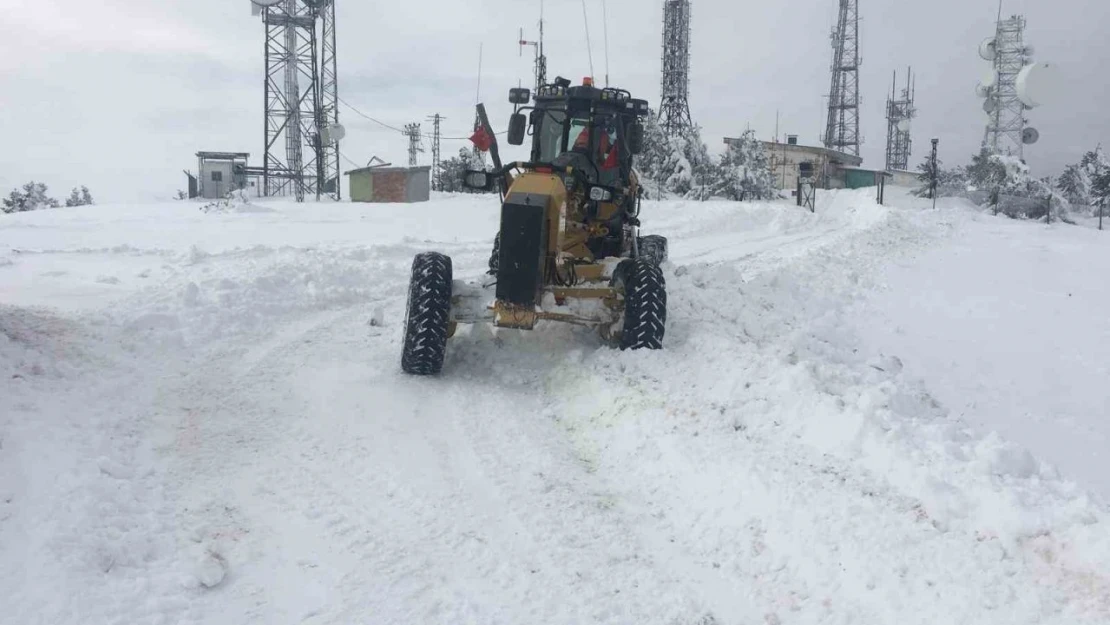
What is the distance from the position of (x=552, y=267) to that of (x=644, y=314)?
0.90m

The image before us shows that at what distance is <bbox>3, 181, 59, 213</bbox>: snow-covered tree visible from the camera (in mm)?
40594

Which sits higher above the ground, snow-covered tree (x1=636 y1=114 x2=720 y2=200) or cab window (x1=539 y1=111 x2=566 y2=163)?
snow-covered tree (x1=636 y1=114 x2=720 y2=200)

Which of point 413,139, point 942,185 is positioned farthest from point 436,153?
point 942,185

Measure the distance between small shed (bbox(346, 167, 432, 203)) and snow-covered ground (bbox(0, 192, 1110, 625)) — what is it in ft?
92.4

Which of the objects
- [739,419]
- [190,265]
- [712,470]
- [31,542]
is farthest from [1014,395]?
[190,265]

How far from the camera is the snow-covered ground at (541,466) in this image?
3.47 m

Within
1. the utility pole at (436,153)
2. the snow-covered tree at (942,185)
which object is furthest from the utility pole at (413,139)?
the snow-covered tree at (942,185)

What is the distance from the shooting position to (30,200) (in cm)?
4259

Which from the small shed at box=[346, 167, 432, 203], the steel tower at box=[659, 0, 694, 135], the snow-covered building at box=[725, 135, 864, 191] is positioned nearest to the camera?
the small shed at box=[346, 167, 432, 203]

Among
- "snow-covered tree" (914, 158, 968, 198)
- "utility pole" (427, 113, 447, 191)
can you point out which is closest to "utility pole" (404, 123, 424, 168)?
"utility pole" (427, 113, 447, 191)

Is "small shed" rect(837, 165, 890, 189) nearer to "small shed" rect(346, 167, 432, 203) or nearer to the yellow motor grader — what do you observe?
"small shed" rect(346, 167, 432, 203)

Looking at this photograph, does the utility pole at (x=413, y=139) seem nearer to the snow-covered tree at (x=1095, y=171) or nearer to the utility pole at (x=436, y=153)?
the utility pole at (x=436, y=153)

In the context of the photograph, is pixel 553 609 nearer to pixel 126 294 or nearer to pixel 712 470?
pixel 712 470

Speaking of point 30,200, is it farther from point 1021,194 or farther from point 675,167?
point 1021,194
